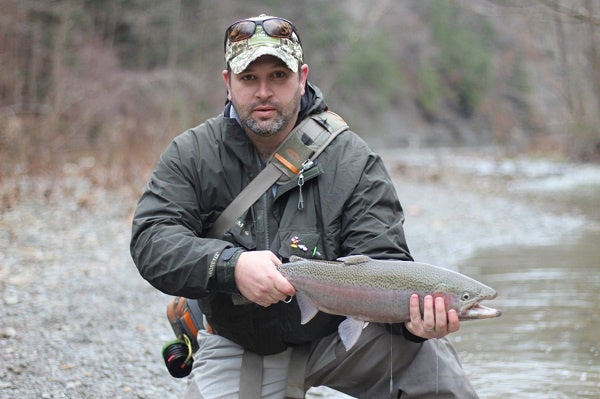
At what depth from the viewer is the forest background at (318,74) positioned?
650 inches

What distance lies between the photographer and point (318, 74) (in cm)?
5047

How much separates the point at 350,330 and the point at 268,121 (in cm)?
100

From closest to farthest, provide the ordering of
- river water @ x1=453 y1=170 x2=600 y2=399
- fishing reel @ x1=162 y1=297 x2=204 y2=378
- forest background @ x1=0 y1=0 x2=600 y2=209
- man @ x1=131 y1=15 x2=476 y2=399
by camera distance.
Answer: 1. man @ x1=131 y1=15 x2=476 y2=399
2. fishing reel @ x1=162 y1=297 x2=204 y2=378
3. river water @ x1=453 y1=170 x2=600 y2=399
4. forest background @ x1=0 y1=0 x2=600 y2=209

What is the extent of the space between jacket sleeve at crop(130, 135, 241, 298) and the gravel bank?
1894mm

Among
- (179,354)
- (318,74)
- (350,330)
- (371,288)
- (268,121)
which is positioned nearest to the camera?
(371,288)

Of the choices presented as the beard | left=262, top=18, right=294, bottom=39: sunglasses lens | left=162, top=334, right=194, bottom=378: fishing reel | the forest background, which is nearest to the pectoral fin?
the beard

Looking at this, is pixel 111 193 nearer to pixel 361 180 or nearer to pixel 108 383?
pixel 108 383

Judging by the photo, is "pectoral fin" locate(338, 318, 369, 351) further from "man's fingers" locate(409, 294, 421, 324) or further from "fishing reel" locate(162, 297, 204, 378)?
"fishing reel" locate(162, 297, 204, 378)

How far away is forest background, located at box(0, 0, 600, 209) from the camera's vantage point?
16516mm

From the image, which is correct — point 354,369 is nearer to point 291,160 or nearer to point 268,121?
point 291,160

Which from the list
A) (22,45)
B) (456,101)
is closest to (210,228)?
(22,45)

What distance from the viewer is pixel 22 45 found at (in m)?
22.4

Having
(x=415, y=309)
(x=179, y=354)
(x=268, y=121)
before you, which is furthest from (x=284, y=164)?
(x=179, y=354)

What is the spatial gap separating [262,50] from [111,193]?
1345cm
